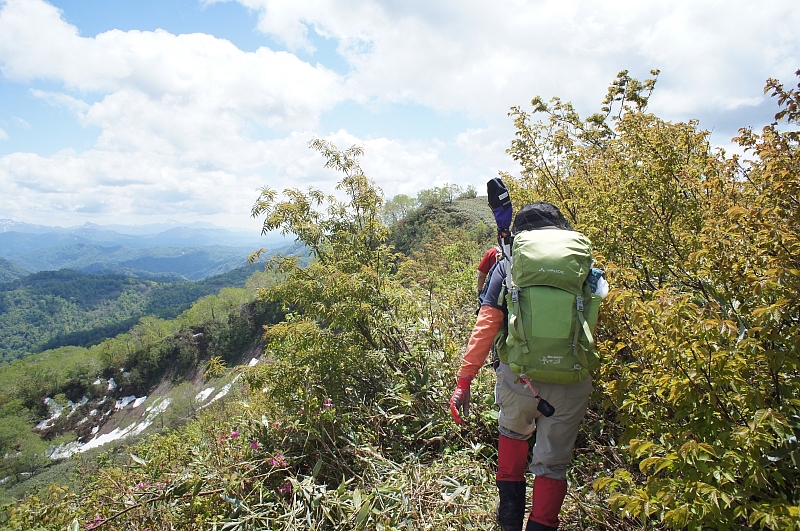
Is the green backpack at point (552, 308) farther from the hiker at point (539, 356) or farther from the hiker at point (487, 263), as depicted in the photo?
the hiker at point (487, 263)

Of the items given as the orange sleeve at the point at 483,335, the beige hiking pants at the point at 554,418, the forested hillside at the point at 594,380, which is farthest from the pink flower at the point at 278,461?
the beige hiking pants at the point at 554,418

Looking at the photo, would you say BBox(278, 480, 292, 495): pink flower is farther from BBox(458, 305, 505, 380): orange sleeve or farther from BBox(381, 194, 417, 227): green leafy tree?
BBox(381, 194, 417, 227): green leafy tree

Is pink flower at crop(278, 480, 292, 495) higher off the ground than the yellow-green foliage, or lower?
lower

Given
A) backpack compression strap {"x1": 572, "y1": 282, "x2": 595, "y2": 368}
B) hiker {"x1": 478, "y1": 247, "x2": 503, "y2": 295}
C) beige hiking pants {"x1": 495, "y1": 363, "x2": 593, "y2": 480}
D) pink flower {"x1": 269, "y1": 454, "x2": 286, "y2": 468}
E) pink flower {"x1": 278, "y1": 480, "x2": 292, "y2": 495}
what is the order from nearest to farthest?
backpack compression strap {"x1": 572, "y1": 282, "x2": 595, "y2": 368}
beige hiking pants {"x1": 495, "y1": 363, "x2": 593, "y2": 480}
hiker {"x1": 478, "y1": 247, "x2": 503, "y2": 295}
pink flower {"x1": 278, "y1": 480, "x2": 292, "y2": 495}
pink flower {"x1": 269, "y1": 454, "x2": 286, "y2": 468}

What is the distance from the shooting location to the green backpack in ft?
7.59

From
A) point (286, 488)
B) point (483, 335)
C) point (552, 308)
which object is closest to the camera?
point (552, 308)

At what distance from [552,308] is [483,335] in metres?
0.52

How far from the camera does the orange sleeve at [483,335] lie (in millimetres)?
2646

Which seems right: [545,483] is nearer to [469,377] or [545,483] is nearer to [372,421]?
[469,377]

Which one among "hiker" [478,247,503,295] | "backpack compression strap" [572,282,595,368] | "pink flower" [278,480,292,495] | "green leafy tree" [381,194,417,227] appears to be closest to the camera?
"backpack compression strap" [572,282,595,368]

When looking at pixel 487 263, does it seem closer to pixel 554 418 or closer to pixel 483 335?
pixel 483 335

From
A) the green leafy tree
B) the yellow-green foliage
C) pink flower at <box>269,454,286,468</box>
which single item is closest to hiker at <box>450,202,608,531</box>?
the yellow-green foliage

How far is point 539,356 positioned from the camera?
7.77 feet

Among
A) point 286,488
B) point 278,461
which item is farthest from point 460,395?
point 278,461
